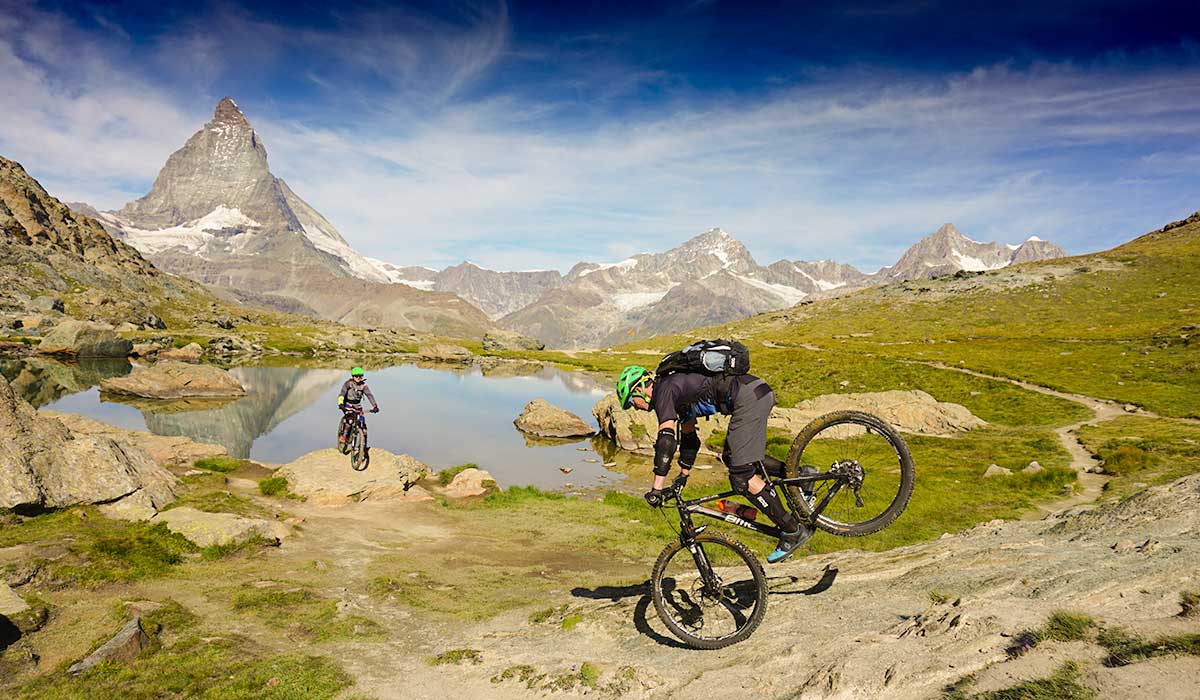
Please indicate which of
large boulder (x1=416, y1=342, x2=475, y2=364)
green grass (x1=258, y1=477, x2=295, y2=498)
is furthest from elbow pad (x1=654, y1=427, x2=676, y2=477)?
large boulder (x1=416, y1=342, x2=475, y2=364)

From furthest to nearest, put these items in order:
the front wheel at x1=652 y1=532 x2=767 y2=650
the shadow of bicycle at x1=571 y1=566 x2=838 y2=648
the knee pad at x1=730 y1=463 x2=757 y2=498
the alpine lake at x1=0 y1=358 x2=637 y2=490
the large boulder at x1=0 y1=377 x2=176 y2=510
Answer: the alpine lake at x1=0 y1=358 x2=637 y2=490
the large boulder at x1=0 y1=377 x2=176 y2=510
the shadow of bicycle at x1=571 y1=566 x2=838 y2=648
the knee pad at x1=730 y1=463 x2=757 y2=498
the front wheel at x1=652 y1=532 x2=767 y2=650

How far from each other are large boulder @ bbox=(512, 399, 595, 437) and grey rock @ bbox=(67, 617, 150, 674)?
1910 inches

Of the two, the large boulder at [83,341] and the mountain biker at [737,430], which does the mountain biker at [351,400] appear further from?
the large boulder at [83,341]

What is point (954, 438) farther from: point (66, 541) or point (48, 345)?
point (48, 345)

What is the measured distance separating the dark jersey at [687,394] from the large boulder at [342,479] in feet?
73.8

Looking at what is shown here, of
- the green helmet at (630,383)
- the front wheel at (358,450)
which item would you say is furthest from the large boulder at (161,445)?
the green helmet at (630,383)

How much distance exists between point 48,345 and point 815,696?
148950mm

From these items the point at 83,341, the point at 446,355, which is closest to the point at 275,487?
the point at 83,341

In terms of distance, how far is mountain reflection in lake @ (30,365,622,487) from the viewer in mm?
46656

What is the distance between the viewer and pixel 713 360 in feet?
34.4

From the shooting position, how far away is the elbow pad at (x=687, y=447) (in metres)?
10.9

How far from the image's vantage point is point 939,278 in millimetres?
187500

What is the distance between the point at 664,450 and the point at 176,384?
82.8 meters

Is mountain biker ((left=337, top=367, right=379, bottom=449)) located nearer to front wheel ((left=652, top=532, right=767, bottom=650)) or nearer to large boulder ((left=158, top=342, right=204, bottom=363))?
front wheel ((left=652, top=532, right=767, bottom=650))
